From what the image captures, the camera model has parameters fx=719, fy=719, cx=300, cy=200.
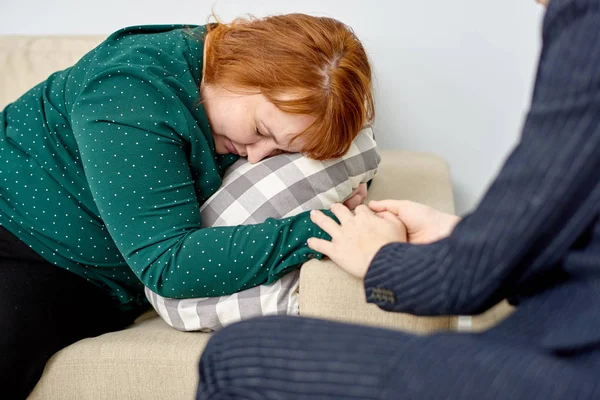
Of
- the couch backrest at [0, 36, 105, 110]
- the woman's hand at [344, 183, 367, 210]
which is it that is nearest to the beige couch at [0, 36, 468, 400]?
the woman's hand at [344, 183, 367, 210]

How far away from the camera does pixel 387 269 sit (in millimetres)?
983

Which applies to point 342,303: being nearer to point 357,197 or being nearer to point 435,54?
point 357,197

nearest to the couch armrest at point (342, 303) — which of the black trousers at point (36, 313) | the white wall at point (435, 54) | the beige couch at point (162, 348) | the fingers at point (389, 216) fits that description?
the beige couch at point (162, 348)

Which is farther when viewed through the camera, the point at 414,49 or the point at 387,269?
the point at 414,49

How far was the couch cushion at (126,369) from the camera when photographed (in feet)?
4.15

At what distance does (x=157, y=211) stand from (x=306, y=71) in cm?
36

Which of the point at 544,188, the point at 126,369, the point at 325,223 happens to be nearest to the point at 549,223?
the point at 544,188

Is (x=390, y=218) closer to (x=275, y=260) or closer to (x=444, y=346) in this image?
(x=275, y=260)

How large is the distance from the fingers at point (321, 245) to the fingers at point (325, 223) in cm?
2

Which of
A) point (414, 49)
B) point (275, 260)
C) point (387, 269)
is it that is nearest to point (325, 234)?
point (275, 260)

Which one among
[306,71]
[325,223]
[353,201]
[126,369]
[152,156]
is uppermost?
[306,71]

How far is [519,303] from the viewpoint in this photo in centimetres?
93

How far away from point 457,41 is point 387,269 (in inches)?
49.6

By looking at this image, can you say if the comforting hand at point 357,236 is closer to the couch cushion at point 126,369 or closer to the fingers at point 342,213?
the fingers at point 342,213
